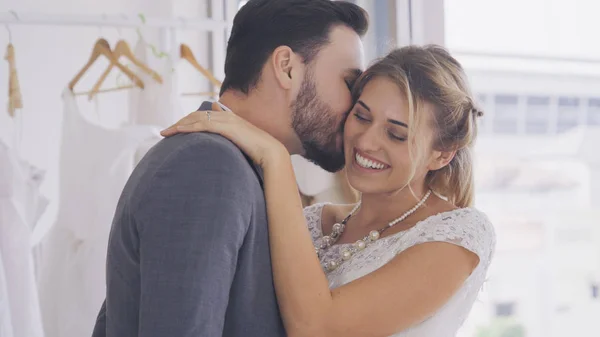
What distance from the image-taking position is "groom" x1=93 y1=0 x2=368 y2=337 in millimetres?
915

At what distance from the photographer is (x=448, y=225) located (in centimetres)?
122

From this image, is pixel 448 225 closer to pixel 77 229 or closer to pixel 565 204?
pixel 77 229

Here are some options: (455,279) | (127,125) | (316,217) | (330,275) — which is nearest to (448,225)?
(455,279)

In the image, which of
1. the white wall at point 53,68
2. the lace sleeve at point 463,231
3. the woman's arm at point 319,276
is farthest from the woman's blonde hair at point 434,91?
the white wall at point 53,68

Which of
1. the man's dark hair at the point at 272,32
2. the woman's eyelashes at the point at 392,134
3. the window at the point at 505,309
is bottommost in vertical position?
the window at the point at 505,309

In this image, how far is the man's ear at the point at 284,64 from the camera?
1.20 meters

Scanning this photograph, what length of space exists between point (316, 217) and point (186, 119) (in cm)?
56

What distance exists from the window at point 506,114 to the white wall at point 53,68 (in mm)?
997

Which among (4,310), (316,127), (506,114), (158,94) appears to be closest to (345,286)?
(316,127)

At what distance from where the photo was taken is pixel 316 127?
1.27 metres

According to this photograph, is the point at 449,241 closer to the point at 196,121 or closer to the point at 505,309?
the point at 196,121

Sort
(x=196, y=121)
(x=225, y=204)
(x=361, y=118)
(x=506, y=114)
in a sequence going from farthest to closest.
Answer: (x=506, y=114) → (x=361, y=118) → (x=196, y=121) → (x=225, y=204)

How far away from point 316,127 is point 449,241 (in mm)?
302

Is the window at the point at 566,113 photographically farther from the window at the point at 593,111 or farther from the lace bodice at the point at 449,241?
the lace bodice at the point at 449,241
